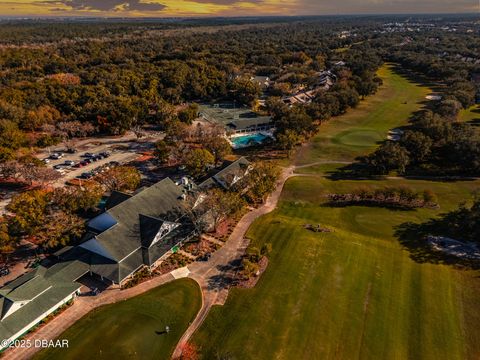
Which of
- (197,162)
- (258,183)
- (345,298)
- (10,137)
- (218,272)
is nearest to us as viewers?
(345,298)

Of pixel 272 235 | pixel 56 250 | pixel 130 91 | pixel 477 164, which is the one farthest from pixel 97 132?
pixel 477 164

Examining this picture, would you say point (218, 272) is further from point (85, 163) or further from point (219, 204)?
point (85, 163)

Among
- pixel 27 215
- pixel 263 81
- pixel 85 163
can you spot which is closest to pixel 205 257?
pixel 27 215

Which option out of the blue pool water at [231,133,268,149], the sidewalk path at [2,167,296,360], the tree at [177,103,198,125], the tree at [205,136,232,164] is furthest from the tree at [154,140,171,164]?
the sidewalk path at [2,167,296,360]

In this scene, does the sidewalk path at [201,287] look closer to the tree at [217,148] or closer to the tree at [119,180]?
the tree at [119,180]

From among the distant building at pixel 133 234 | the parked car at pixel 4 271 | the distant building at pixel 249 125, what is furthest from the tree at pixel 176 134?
the parked car at pixel 4 271

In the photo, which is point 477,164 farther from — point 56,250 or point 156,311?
point 56,250
